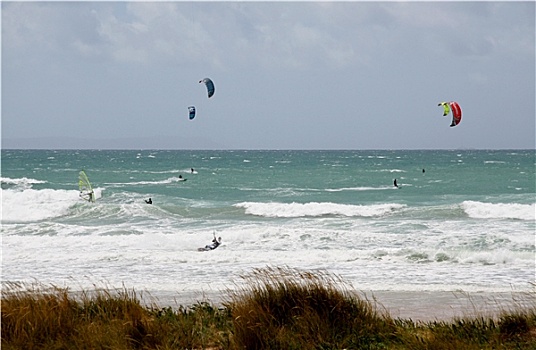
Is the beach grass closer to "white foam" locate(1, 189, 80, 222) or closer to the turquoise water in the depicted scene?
the turquoise water

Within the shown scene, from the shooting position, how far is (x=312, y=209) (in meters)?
25.7

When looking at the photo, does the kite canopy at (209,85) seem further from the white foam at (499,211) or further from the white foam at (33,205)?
the white foam at (499,211)

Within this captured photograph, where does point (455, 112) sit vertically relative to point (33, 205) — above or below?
above

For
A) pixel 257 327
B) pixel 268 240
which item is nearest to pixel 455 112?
pixel 268 240

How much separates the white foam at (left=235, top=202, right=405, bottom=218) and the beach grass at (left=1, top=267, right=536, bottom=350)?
58.9ft

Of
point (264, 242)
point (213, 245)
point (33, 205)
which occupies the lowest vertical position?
point (33, 205)

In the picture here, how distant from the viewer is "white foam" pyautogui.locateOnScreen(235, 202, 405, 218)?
24.4 metres

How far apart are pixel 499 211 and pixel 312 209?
24.2 feet

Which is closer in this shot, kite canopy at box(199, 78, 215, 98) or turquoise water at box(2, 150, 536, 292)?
turquoise water at box(2, 150, 536, 292)

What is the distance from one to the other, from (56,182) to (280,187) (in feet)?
56.5

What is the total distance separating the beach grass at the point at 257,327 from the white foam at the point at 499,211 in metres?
16.7

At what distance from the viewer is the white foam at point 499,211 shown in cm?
2185

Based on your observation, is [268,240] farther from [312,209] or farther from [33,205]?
[33,205]

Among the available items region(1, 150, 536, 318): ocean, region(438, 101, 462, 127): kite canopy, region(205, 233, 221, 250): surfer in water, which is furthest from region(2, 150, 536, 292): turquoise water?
region(438, 101, 462, 127): kite canopy
